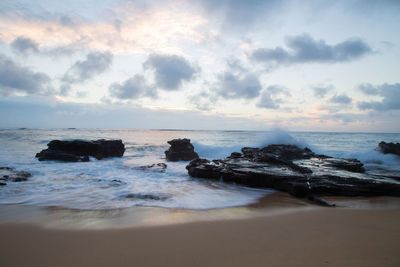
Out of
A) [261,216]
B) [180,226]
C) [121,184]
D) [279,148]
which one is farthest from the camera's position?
[279,148]

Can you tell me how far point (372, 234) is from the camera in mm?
2996

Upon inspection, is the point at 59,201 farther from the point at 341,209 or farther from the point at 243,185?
the point at 341,209

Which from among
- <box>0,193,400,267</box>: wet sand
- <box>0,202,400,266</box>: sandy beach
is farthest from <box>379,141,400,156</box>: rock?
<box>0,202,400,266</box>: sandy beach

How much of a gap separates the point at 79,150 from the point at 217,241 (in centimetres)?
1410

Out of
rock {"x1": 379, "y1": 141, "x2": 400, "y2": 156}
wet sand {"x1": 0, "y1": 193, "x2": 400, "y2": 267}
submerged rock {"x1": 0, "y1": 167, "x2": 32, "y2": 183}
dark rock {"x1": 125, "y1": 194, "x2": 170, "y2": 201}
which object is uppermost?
rock {"x1": 379, "y1": 141, "x2": 400, "y2": 156}

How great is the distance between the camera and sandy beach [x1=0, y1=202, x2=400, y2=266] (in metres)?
2.27

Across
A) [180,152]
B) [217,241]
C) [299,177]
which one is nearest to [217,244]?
[217,241]

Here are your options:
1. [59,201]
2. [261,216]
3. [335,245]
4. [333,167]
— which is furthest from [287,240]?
[333,167]

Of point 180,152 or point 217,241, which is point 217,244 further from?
point 180,152

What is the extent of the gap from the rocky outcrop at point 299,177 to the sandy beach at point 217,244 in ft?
7.48

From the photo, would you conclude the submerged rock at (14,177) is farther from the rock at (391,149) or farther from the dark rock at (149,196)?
the rock at (391,149)

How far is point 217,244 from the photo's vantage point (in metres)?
2.68

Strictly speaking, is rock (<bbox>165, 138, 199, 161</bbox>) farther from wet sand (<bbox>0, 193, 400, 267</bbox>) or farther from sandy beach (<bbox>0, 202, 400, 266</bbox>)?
sandy beach (<bbox>0, 202, 400, 266</bbox>)

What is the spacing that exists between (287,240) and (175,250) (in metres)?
1.47
